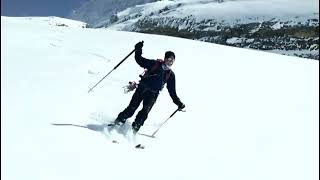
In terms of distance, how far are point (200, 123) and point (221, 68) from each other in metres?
7.08

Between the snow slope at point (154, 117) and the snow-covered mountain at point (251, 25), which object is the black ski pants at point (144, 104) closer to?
the snow slope at point (154, 117)

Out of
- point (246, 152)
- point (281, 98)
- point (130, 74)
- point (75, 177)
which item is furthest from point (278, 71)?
point (75, 177)

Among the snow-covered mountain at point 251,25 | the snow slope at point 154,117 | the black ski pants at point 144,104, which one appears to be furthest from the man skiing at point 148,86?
the snow-covered mountain at point 251,25

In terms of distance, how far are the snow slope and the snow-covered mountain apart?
30.8m

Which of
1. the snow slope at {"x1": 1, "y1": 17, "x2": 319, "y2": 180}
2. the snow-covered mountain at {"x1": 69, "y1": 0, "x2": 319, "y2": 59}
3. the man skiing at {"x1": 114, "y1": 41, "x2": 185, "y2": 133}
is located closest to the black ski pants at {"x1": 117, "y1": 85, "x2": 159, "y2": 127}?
the man skiing at {"x1": 114, "y1": 41, "x2": 185, "y2": 133}

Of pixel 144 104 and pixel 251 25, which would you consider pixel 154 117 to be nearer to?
pixel 144 104

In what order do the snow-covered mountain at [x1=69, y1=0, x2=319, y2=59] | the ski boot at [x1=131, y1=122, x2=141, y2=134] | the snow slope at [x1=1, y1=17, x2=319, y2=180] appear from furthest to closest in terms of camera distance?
the snow-covered mountain at [x1=69, y1=0, x2=319, y2=59] < the ski boot at [x1=131, y1=122, x2=141, y2=134] < the snow slope at [x1=1, y1=17, x2=319, y2=180]

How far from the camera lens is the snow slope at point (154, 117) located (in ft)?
26.8

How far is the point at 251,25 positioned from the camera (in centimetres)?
6425

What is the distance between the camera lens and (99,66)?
51.6 ft

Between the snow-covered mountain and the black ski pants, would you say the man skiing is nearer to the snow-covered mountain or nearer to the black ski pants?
the black ski pants

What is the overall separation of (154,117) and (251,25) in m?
53.8

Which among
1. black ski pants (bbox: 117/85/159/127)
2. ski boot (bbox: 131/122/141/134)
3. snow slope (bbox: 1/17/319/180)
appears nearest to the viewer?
snow slope (bbox: 1/17/319/180)

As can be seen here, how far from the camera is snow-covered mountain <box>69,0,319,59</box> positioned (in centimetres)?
5458
